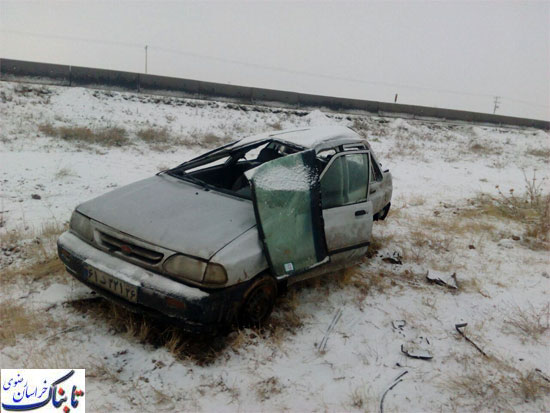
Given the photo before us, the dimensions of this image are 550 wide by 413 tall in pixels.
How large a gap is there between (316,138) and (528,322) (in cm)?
252

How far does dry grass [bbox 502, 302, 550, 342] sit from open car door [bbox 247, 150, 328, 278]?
1.80 meters

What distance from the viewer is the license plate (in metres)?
2.54

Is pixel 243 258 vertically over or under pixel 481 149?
under

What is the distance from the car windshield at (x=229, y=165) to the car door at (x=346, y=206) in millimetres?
457

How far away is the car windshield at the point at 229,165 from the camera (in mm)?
3754

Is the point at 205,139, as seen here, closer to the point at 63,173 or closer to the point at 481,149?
the point at 63,173

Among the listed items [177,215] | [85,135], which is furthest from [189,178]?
[85,135]

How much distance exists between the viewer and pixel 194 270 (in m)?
2.48

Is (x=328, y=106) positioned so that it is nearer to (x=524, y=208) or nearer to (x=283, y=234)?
(x=524, y=208)

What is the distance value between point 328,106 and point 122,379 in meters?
15.4

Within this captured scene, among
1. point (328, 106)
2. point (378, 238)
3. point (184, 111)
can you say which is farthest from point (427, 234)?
point (328, 106)

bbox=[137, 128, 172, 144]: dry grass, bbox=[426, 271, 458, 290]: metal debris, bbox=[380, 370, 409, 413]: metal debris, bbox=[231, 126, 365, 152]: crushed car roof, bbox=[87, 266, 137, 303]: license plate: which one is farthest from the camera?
bbox=[137, 128, 172, 144]: dry grass

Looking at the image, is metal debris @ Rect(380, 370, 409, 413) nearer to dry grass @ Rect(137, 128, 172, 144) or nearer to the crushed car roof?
the crushed car roof

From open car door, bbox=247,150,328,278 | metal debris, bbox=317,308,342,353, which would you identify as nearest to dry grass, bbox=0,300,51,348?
open car door, bbox=247,150,328,278
